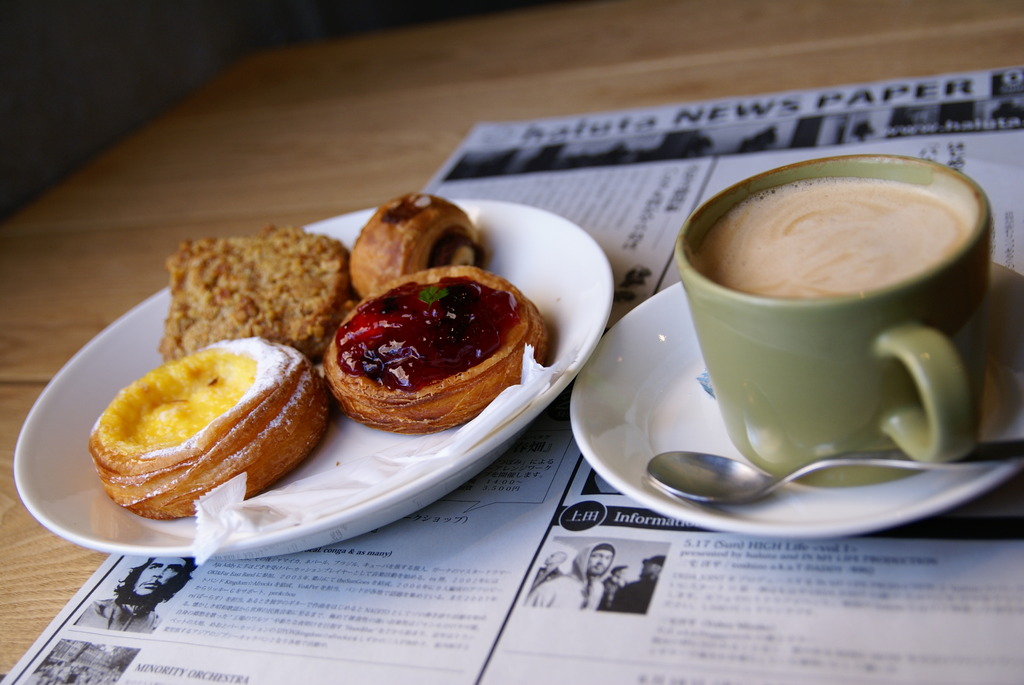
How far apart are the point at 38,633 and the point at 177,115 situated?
6.08 feet

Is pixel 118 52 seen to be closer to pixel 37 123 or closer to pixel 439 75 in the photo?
pixel 37 123

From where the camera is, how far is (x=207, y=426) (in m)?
0.89

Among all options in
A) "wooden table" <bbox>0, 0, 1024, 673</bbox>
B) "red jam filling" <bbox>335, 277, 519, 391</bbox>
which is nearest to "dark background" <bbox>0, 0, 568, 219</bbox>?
"wooden table" <bbox>0, 0, 1024, 673</bbox>

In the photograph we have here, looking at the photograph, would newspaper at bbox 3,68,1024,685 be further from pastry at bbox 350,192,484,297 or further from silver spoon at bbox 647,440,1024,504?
pastry at bbox 350,192,484,297

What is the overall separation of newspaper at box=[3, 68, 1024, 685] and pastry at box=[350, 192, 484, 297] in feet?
1.05

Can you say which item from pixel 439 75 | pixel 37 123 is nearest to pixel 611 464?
pixel 439 75

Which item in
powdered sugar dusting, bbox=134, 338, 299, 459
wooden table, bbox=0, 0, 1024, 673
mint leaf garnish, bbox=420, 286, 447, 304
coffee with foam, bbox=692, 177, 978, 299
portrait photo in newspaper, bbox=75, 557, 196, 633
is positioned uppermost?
coffee with foam, bbox=692, 177, 978, 299

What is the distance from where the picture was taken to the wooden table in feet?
4.81

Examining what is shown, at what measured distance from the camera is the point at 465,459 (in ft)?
2.45

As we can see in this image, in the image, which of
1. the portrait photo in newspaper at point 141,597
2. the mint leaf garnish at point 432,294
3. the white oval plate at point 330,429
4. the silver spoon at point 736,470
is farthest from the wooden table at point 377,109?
the silver spoon at point 736,470

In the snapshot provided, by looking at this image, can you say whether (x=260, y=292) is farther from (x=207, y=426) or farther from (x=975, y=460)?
(x=975, y=460)

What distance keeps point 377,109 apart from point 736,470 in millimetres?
1536

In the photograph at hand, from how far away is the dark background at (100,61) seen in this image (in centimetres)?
211

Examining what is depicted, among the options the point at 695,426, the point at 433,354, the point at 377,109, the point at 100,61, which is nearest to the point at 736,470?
the point at 695,426
